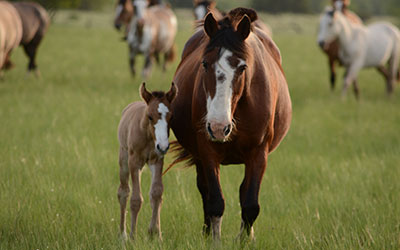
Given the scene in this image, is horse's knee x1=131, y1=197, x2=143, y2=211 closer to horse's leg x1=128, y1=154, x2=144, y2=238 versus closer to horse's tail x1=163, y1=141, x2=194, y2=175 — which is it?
horse's leg x1=128, y1=154, x2=144, y2=238

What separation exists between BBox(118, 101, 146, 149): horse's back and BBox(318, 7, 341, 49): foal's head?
9638 mm

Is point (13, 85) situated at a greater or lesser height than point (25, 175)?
lesser

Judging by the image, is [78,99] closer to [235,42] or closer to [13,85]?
[13,85]

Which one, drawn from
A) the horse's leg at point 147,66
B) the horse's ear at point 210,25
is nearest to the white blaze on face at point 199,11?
the horse's leg at point 147,66

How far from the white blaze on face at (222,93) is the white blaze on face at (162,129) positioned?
58 centimetres

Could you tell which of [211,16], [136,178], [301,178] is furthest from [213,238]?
[301,178]

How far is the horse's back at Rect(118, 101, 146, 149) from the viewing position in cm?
429

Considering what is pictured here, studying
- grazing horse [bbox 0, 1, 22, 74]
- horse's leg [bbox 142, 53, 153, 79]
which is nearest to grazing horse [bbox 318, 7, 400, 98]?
horse's leg [bbox 142, 53, 153, 79]

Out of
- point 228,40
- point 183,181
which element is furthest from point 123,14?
point 228,40

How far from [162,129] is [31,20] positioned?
11838mm

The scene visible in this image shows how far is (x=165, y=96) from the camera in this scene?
4102 mm

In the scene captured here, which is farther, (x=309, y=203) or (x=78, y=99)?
(x=78, y=99)

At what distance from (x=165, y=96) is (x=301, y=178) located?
280cm

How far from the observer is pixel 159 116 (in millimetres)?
3980
